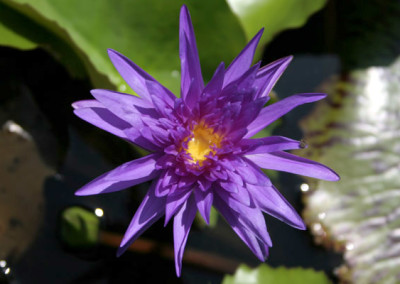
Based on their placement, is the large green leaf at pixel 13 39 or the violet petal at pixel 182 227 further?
the large green leaf at pixel 13 39

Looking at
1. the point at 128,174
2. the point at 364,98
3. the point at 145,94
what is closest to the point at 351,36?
the point at 364,98

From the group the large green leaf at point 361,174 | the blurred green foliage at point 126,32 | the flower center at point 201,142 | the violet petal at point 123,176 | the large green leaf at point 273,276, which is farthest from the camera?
the large green leaf at point 361,174

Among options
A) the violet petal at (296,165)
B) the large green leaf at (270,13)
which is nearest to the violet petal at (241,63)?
the violet petal at (296,165)

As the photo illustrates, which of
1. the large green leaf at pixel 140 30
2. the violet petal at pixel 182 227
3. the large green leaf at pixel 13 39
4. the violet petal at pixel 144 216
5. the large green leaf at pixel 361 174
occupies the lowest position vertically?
the large green leaf at pixel 361 174

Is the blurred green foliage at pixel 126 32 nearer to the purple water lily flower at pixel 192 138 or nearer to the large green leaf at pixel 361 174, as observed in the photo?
the purple water lily flower at pixel 192 138

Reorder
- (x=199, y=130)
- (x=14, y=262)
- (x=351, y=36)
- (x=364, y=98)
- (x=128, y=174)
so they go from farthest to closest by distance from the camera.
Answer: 1. (x=351, y=36)
2. (x=364, y=98)
3. (x=14, y=262)
4. (x=199, y=130)
5. (x=128, y=174)

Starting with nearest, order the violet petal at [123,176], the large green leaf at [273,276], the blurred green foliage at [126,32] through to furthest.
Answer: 1. the violet petal at [123,176]
2. the blurred green foliage at [126,32]
3. the large green leaf at [273,276]

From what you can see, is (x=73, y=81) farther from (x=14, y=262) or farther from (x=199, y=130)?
(x=199, y=130)
